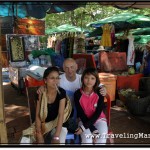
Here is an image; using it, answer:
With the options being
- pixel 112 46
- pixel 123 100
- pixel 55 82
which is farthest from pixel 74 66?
pixel 112 46

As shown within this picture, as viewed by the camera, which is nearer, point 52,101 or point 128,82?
point 52,101

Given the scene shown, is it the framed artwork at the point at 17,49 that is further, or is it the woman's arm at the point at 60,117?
the framed artwork at the point at 17,49

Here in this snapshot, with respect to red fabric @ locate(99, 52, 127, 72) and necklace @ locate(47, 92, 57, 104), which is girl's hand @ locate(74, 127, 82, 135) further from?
red fabric @ locate(99, 52, 127, 72)

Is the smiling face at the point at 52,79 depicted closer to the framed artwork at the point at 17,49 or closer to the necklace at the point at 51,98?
the necklace at the point at 51,98

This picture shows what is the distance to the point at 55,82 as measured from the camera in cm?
316

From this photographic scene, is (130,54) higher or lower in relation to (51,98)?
higher

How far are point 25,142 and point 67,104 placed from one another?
0.61 metres

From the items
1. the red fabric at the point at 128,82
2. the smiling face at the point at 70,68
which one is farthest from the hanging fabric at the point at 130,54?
the smiling face at the point at 70,68

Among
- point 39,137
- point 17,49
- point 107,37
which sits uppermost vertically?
point 107,37

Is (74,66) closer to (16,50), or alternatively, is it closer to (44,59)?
(44,59)

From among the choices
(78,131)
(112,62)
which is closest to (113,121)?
(78,131)

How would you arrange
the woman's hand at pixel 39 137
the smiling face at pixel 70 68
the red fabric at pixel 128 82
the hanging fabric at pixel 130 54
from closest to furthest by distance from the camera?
1. the woman's hand at pixel 39 137
2. the smiling face at pixel 70 68
3. the red fabric at pixel 128 82
4. the hanging fabric at pixel 130 54

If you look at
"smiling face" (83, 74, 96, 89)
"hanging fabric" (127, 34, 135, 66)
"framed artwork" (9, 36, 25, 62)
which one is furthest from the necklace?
"hanging fabric" (127, 34, 135, 66)

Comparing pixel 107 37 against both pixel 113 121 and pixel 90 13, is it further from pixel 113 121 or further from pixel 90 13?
pixel 90 13
